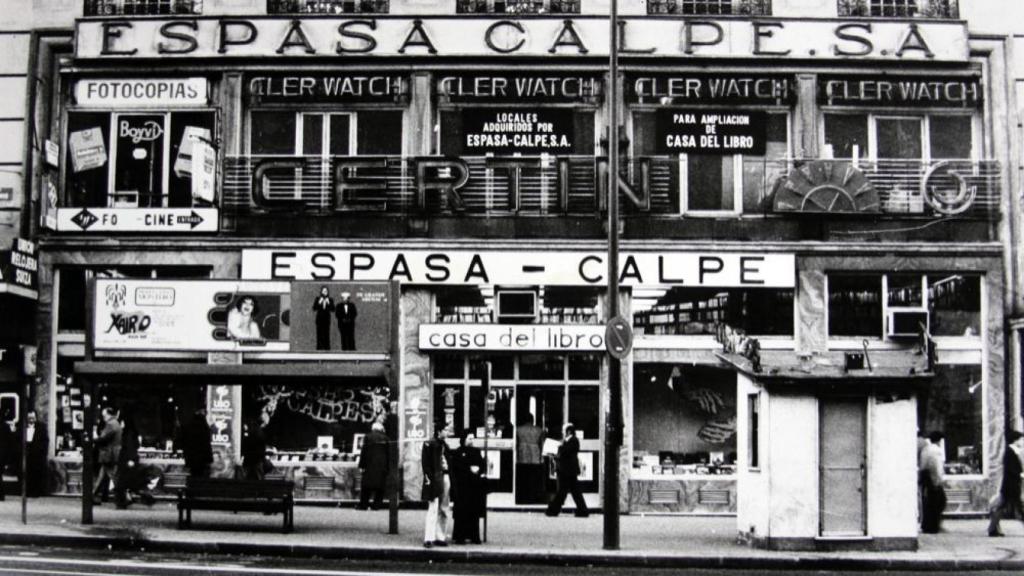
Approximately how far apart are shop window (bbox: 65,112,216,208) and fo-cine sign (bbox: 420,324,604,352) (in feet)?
19.2

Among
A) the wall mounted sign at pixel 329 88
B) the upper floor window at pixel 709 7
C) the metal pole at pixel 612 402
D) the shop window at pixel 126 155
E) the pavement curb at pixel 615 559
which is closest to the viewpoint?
the pavement curb at pixel 615 559

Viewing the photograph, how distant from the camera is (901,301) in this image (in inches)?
938

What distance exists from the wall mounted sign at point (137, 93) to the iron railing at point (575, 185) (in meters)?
2.18

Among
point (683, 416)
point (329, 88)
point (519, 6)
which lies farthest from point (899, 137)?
point (329, 88)

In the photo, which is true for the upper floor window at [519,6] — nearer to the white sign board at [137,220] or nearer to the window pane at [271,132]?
the window pane at [271,132]

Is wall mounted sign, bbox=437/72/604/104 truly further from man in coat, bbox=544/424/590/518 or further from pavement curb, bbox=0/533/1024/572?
pavement curb, bbox=0/533/1024/572

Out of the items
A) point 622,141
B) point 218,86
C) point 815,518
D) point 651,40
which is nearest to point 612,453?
point 815,518

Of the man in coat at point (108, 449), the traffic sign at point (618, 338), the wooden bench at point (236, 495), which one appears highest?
the traffic sign at point (618, 338)

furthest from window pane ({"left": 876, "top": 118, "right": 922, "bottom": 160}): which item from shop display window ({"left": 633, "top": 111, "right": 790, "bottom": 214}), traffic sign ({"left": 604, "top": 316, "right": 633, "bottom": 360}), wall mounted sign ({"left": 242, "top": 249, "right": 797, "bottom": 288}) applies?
traffic sign ({"left": 604, "top": 316, "right": 633, "bottom": 360})

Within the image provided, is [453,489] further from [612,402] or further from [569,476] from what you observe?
[569,476]

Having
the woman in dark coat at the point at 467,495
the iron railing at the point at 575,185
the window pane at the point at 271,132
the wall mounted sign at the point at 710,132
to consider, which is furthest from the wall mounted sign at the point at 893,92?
the woman in dark coat at the point at 467,495

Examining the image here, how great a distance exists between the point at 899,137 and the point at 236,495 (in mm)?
13937

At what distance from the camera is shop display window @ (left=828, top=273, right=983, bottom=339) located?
23.8 meters

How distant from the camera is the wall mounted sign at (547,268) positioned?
23.6 meters
